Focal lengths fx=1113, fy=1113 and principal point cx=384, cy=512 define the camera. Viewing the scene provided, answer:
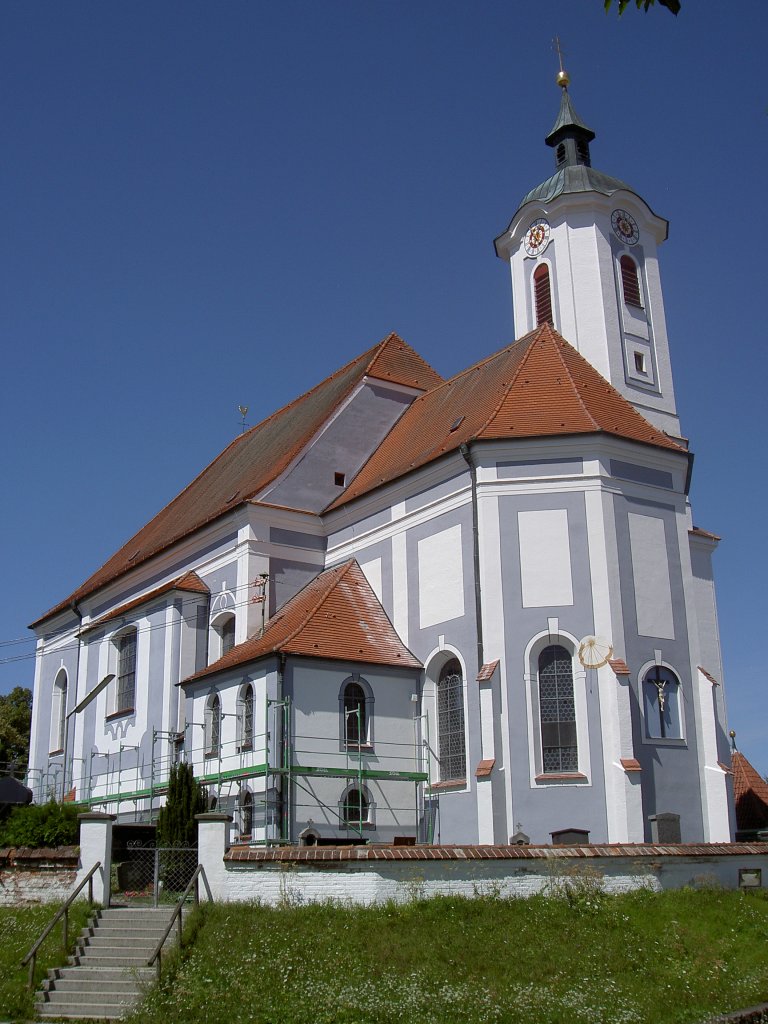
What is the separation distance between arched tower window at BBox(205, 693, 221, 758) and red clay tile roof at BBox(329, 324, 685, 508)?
6176 mm

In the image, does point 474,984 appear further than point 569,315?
No

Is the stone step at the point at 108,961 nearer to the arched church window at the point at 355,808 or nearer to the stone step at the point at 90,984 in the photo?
the stone step at the point at 90,984

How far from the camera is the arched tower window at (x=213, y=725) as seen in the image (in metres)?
24.9

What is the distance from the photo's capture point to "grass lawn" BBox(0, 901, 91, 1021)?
1330 centimetres

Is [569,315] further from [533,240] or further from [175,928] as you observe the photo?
[175,928]

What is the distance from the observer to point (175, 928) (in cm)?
1481

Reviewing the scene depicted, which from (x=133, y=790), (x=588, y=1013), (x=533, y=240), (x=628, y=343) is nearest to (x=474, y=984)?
(x=588, y=1013)

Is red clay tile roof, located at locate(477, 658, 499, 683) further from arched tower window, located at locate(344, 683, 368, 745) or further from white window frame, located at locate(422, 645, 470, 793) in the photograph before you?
arched tower window, located at locate(344, 683, 368, 745)

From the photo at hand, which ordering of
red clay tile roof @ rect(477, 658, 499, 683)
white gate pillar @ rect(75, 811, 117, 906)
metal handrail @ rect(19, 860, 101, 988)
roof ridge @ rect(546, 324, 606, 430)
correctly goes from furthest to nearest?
1. roof ridge @ rect(546, 324, 606, 430)
2. red clay tile roof @ rect(477, 658, 499, 683)
3. white gate pillar @ rect(75, 811, 117, 906)
4. metal handrail @ rect(19, 860, 101, 988)

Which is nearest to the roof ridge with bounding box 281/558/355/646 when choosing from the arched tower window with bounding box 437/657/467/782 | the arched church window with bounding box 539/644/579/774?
the arched tower window with bounding box 437/657/467/782

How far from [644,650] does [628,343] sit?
9714 mm

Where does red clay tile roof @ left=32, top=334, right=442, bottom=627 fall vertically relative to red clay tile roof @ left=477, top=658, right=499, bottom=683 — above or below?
above

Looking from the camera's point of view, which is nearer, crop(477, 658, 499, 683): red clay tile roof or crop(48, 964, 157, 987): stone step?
crop(48, 964, 157, 987): stone step

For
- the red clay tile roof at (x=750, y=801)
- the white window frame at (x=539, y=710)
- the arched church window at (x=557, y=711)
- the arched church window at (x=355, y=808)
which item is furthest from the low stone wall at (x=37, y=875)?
the red clay tile roof at (x=750, y=801)
